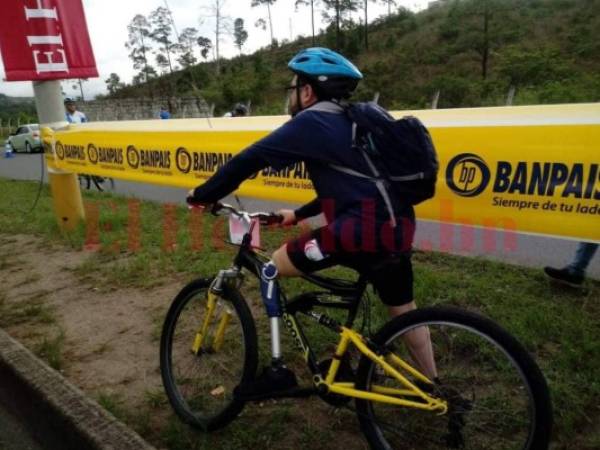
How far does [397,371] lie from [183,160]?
206 inches

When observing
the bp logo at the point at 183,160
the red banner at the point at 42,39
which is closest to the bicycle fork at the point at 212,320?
the bp logo at the point at 183,160

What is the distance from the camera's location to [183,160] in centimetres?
690

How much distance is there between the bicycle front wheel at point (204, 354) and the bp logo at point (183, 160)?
397 centimetres

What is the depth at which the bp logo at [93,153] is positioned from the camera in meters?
8.00

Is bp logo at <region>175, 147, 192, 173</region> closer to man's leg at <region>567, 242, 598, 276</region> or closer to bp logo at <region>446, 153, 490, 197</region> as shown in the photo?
bp logo at <region>446, 153, 490, 197</region>

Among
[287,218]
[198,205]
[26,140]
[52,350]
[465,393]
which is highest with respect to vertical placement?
[198,205]


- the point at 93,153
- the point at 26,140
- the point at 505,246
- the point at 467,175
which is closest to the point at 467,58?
the point at 26,140

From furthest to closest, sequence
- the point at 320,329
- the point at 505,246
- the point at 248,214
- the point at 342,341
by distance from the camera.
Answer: the point at 505,246 < the point at 320,329 < the point at 248,214 < the point at 342,341

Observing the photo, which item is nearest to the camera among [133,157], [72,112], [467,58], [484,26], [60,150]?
[133,157]

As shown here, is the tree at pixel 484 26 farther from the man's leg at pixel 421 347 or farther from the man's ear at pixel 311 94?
the man's leg at pixel 421 347

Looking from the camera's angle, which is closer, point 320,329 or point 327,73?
point 327,73

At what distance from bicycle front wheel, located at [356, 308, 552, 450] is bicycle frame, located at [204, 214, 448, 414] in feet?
0.13

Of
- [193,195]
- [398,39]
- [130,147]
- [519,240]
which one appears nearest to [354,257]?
[193,195]

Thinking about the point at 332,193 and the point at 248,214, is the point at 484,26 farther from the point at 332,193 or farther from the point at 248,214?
the point at 332,193
